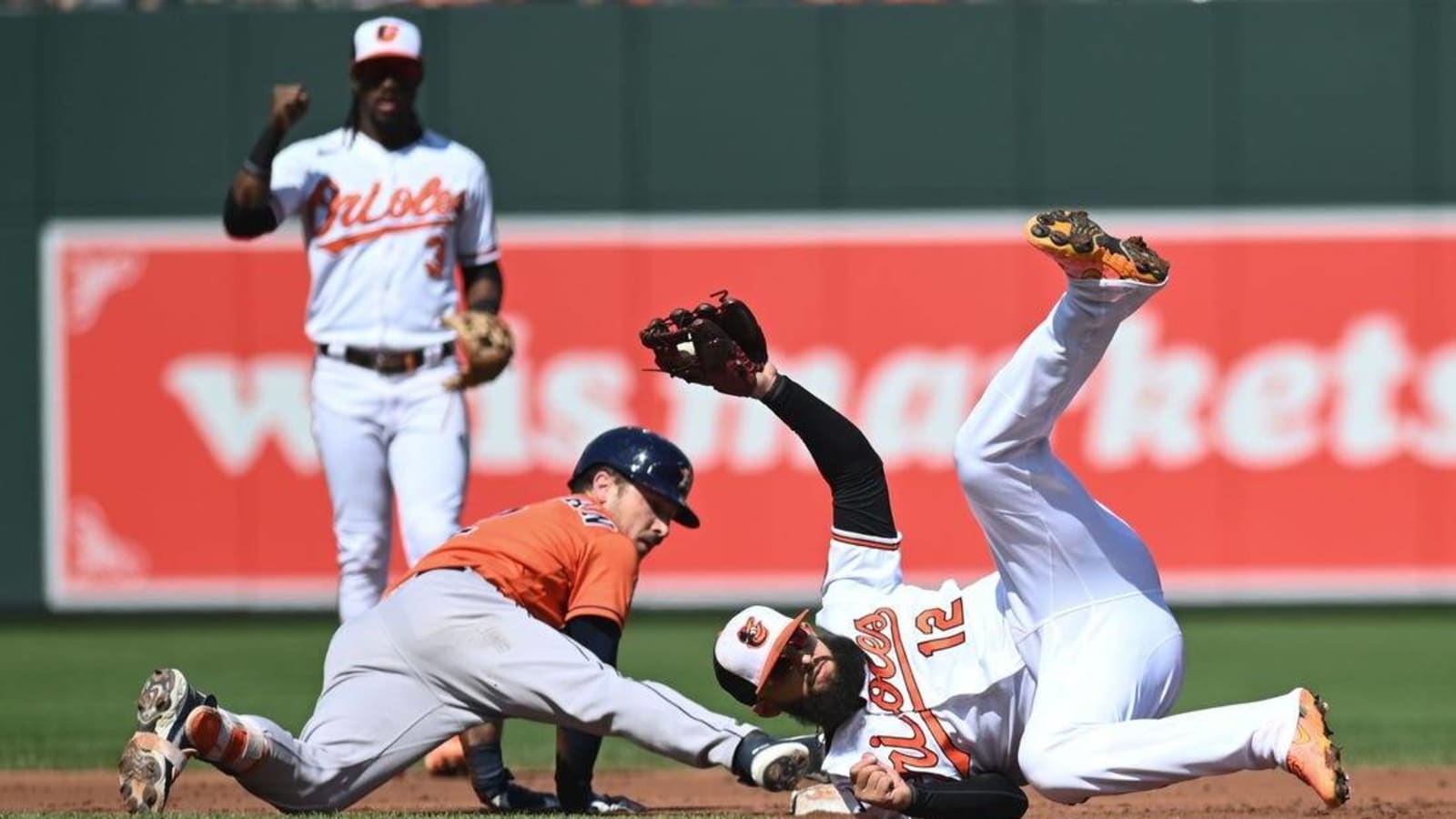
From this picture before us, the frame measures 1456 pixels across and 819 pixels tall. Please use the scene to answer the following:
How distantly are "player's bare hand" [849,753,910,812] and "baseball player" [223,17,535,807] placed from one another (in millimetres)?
1740

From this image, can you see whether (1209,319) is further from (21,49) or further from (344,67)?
(21,49)

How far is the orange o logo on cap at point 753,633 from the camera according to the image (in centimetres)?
437

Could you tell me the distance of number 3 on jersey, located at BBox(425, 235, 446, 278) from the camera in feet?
19.7

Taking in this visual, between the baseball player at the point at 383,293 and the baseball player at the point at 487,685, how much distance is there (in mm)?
934

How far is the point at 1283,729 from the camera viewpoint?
408 centimetres

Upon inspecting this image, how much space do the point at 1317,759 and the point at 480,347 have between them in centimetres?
255

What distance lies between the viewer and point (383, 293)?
233 inches

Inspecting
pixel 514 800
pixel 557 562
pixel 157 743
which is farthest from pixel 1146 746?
pixel 157 743

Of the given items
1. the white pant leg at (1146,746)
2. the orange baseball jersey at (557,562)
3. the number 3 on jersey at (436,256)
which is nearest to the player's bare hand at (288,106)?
the number 3 on jersey at (436,256)

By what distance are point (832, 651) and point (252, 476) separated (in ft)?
20.1

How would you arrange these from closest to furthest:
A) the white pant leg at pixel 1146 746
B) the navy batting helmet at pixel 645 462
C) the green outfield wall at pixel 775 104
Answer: the white pant leg at pixel 1146 746 < the navy batting helmet at pixel 645 462 < the green outfield wall at pixel 775 104

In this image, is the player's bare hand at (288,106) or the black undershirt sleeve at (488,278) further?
the black undershirt sleeve at (488,278)

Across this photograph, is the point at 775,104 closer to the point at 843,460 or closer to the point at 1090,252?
the point at 843,460

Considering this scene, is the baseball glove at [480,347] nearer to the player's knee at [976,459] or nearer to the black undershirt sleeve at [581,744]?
the black undershirt sleeve at [581,744]
